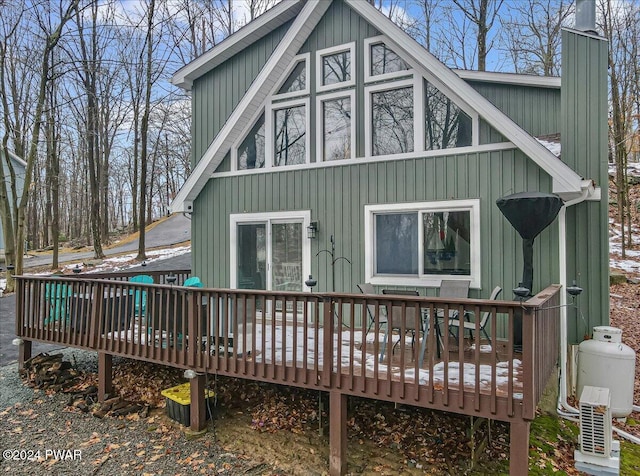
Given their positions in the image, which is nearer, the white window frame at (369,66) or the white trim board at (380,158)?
the white trim board at (380,158)

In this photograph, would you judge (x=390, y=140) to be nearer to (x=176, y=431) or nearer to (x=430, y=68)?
(x=430, y=68)

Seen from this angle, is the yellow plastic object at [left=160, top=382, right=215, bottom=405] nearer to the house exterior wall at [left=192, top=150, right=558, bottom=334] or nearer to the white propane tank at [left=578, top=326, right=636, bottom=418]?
the house exterior wall at [left=192, top=150, right=558, bottom=334]

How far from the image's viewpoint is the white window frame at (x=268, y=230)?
23.9 ft

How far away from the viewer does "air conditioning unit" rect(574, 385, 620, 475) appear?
4.11 metres

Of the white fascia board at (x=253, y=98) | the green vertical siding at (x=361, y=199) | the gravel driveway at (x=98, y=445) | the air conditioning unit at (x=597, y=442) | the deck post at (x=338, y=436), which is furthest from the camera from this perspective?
the white fascia board at (x=253, y=98)

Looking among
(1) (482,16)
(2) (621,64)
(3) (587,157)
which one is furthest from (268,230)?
(2) (621,64)

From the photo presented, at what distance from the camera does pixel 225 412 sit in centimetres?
557

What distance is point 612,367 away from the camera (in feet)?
18.4

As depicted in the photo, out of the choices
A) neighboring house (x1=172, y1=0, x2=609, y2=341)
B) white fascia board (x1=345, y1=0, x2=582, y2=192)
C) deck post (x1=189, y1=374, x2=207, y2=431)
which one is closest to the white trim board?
neighboring house (x1=172, y1=0, x2=609, y2=341)

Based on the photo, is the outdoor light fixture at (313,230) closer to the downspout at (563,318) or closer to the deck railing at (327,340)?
the deck railing at (327,340)

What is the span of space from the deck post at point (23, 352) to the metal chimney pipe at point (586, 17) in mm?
9859

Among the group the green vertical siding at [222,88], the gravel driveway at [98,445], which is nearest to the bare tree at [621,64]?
the green vertical siding at [222,88]

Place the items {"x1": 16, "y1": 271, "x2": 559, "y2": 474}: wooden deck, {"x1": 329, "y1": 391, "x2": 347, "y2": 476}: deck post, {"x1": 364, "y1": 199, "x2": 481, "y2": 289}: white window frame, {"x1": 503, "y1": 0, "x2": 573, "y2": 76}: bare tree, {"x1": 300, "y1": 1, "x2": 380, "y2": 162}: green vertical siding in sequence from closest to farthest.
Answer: {"x1": 16, "y1": 271, "x2": 559, "y2": 474}: wooden deck → {"x1": 329, "y1": 391, "x2": 347, "y2": 476}: deck post → {"x1": 364, "y1": 199, "x2": 481, "y2": 289}: white window frame → {"x1": 300, "y1": 1, "x2": 380, "y2": 162}: green vertical siding → {"x1": 503, "y1": 0, "x2": 573, "y2": 76}: bare tree

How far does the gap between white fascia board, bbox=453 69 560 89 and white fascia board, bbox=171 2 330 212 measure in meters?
2.58
